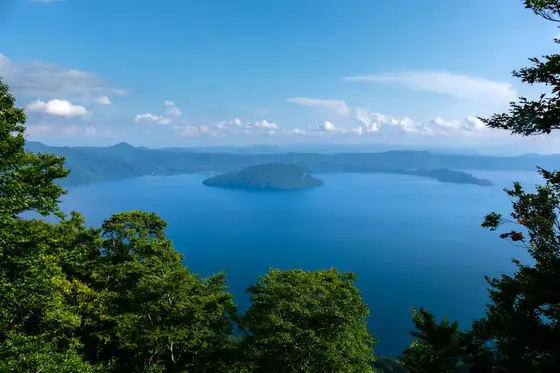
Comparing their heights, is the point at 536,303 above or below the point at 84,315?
above

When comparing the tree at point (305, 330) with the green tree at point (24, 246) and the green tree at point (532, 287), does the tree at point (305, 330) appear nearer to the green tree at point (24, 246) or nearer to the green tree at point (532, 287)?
the green tree at point (532, 287)

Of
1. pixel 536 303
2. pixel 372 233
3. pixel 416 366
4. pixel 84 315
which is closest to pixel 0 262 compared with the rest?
pixel 84 315

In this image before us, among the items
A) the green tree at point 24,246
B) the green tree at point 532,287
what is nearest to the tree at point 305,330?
the green tree at point 532,287

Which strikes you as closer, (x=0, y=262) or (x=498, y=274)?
(x=0, y=262)

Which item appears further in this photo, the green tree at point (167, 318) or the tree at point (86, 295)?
the green tree at point (167, 318)

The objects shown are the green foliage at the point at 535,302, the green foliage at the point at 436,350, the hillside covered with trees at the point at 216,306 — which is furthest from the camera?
the green foliage at the point at 436,350

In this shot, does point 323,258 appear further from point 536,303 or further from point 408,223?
point 536,303

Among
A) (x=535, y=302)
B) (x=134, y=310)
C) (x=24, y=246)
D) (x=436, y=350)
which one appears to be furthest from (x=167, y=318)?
(x=535, y=302)

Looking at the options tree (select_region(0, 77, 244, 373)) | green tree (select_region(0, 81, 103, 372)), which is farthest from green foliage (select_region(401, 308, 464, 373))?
green tree (select_region(0, 81, 103, 372))
